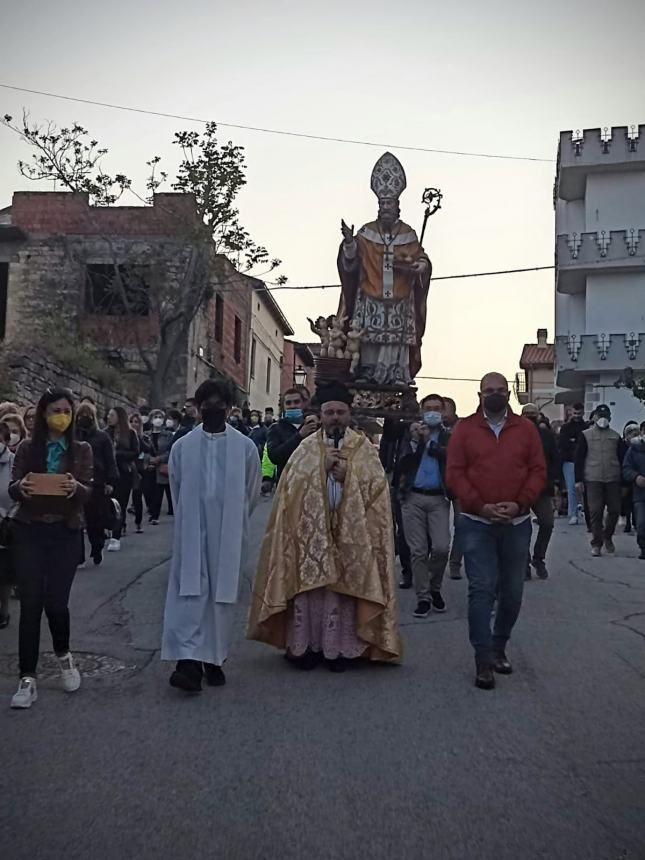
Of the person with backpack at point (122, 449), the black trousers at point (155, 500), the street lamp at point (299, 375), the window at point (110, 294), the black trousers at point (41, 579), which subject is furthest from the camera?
the street lamp at point (299, 375)

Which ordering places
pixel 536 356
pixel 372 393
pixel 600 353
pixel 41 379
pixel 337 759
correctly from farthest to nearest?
pixel 536 356, pixel 600 353, pixel 41 379, pixel 372 393, pixel 337 759

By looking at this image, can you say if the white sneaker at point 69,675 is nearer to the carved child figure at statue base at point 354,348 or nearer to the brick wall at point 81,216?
the carved child figure at statue base at point 354,348

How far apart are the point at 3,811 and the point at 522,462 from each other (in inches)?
148

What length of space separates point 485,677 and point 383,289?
10.3 metres

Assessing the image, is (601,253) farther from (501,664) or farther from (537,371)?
(501,664)

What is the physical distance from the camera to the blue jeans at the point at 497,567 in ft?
20.8

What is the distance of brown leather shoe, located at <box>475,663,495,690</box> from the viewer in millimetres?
6035

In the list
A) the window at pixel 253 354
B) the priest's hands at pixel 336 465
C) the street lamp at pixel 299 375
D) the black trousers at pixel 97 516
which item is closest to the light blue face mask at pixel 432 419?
the priest's hands at pixel 336 465

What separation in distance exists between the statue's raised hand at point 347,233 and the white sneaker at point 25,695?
429 inches

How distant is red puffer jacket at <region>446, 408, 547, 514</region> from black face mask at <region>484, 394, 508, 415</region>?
0.09 metres

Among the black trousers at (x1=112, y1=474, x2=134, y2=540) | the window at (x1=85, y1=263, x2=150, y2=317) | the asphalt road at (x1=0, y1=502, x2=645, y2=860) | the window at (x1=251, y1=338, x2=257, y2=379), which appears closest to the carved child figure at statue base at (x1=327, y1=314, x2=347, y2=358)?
the black trousers at (x1=112, y1=474, x2=134, y2=540)

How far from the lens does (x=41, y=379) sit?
19.3 meters

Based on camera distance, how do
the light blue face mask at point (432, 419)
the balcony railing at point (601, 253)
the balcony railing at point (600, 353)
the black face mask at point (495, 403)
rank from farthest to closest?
1. the balcony railing at point (601, 253)
2. the balcony railing at point (600, 353)
3. the light blue face mask at point (432, 419)
4. the black face mask at point (495, 403)

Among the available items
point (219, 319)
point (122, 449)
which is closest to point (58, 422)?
point (122, 449)
